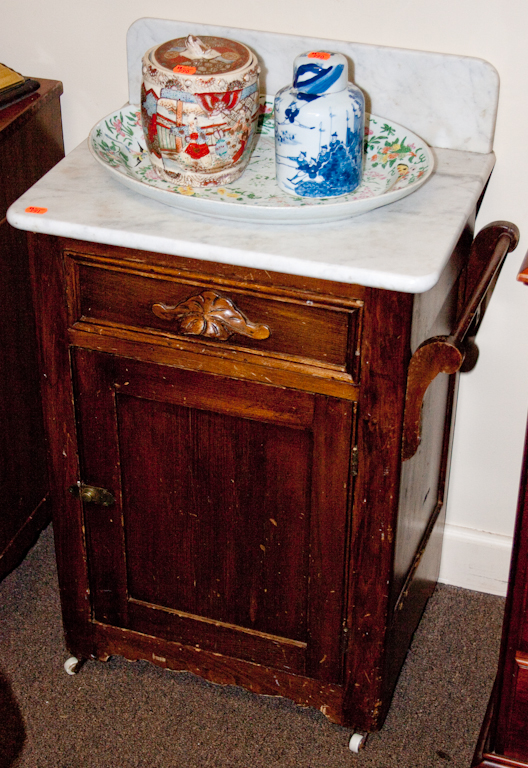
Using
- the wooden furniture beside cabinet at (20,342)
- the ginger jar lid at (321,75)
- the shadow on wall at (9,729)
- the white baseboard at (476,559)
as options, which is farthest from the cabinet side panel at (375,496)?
the wooden furniture beside cabinet at (20,342)

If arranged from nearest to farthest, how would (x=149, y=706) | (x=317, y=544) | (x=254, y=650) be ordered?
(x=317, y=544) < (x=254, y=650) < (x=149, y=706)

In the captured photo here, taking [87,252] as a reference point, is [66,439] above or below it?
below

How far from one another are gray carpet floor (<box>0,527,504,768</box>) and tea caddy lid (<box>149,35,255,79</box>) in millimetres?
1016

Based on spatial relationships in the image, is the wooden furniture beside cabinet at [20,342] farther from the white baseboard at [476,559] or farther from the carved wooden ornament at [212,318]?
the white baseboard at [476,559]

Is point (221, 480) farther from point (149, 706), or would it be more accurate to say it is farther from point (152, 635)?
point (149, 706)

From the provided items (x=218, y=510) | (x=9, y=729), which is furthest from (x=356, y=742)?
(x=9, y=729)

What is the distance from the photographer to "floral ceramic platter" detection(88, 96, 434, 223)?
1.13m

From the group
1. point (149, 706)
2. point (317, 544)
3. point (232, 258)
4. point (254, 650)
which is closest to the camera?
point (232, 258)

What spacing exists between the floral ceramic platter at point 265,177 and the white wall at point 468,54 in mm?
158

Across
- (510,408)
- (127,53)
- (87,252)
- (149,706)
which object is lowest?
(149,706)

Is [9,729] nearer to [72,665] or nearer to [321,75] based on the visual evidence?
[72,665]

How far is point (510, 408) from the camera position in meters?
1.62

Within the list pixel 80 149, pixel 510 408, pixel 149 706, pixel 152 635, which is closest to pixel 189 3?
pixel 80 149

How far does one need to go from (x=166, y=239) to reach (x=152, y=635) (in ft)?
2.33
